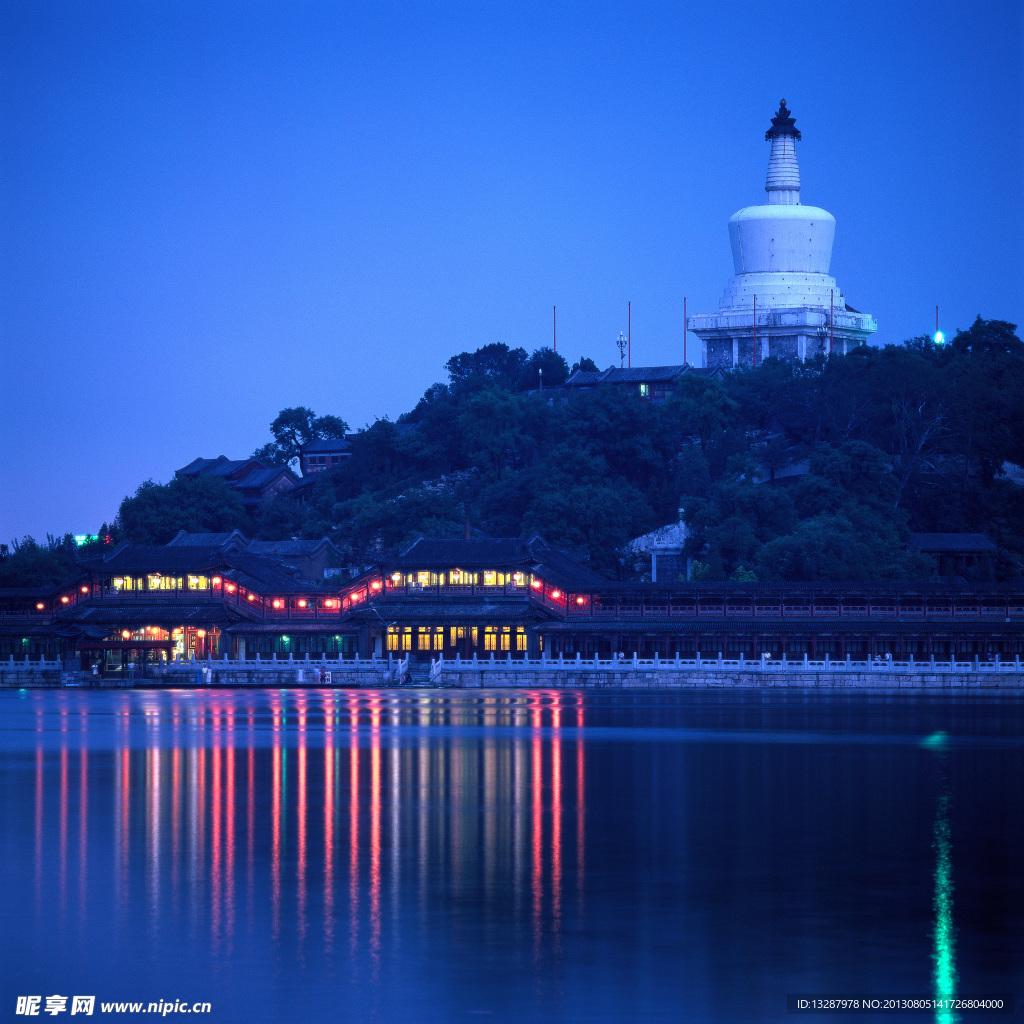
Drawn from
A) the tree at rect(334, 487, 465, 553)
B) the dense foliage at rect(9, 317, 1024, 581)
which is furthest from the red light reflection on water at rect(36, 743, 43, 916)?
the tree at rect(334, 487, 465, 553)

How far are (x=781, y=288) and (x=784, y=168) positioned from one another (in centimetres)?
971

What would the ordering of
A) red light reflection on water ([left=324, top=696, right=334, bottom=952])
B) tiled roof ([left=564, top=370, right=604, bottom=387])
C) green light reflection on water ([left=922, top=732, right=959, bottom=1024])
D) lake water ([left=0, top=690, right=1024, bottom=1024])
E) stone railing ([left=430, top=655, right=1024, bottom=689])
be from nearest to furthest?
green light reflection on water ([left=922, top=732, right=959, bottom=1024]), lake water ([left=0, top=690, right=1024, bottom=1024]), red light reflection on water ([left=324, top=696, right=334, bottom=952]), stone railing ([left=430, top=655, right=1024, bottom=689]), tiled roof ([left=564, top=370, right=604, bottom=387])

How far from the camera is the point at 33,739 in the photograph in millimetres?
43812

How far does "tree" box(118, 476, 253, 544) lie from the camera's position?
335ft

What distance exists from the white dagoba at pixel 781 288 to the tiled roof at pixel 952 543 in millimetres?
31528

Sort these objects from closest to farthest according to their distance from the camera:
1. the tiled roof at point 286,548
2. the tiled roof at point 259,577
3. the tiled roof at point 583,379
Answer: the tiled roof at point 259,577 → the tiled roof at point 286,548 → the tiled roof at point 583,379

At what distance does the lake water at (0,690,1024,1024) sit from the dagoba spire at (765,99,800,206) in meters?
83.8

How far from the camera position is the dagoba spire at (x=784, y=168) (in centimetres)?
12200

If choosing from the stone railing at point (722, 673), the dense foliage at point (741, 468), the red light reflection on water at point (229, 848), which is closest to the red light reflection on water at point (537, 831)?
the red light reflection on water at point (229, 848)

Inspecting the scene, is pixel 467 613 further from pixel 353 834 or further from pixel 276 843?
pixel 276 843

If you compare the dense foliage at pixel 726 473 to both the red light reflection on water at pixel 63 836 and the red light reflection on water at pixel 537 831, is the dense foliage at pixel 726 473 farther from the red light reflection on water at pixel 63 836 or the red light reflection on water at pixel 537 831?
the red light reflection on water at pixel 63 836

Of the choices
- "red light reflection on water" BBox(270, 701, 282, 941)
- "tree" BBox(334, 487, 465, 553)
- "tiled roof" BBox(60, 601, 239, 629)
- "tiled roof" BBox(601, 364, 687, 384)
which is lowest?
"red light reflection on water" BBox(270, 701, 282, 941)

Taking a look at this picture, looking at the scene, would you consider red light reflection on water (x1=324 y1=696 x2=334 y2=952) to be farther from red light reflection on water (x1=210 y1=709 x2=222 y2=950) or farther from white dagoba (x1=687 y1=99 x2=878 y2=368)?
white dagoba (x1=687 y1=99 x2=878 y2=368)

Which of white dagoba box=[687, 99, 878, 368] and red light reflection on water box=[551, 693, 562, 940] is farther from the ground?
white dagoba box=[687, 99, 878, 368]
